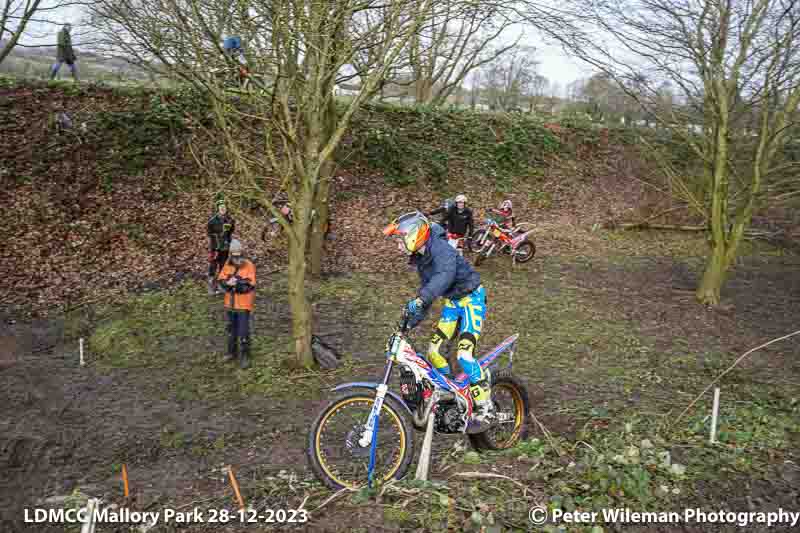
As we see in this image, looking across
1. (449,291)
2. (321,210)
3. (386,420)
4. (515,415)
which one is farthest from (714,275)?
(386,420)

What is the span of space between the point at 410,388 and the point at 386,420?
1.85ft

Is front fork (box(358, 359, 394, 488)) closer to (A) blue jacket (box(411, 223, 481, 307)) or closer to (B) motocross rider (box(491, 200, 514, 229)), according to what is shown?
(A) blue jacket (box(411, 223, 481, 307))

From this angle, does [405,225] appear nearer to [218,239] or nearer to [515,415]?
[515,415]

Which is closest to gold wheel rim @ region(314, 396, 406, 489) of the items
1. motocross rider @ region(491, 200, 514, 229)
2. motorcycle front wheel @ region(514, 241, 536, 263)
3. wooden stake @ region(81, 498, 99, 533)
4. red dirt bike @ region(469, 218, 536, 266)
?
wooden stake @ region(81, 498, 99, 533)

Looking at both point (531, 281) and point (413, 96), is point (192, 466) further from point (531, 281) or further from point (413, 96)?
point (413, 96)

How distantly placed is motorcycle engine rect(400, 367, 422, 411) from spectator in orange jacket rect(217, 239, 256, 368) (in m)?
3.77

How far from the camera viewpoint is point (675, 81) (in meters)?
11.0

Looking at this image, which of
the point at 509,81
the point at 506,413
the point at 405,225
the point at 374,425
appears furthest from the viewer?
the point at 509,81

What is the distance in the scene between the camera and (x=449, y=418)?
490 cm

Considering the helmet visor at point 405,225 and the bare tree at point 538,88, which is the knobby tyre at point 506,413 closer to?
the helmet visor at point 405,225

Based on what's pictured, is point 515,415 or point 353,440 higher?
point 353,440

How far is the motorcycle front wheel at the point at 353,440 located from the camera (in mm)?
4094

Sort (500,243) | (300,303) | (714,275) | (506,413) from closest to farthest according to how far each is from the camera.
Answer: (506,413) → (300,303) → (714,275) → (500,243)

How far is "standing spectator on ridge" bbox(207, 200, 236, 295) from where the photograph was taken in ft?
35.4
